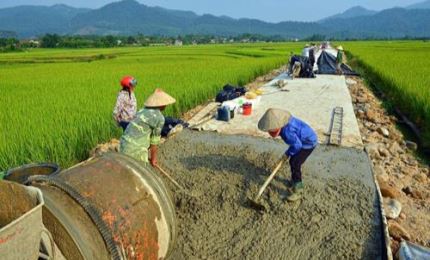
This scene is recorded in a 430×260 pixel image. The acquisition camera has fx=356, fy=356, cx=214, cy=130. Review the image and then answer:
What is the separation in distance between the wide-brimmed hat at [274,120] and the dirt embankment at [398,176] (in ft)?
4.82

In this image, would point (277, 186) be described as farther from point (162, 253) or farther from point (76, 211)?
point (76, 211)

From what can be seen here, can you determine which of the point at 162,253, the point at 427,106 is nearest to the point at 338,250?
the point at 162,253

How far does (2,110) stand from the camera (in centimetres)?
699

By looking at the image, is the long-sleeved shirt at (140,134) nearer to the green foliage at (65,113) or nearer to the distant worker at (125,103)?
the distant worker at (125,103)

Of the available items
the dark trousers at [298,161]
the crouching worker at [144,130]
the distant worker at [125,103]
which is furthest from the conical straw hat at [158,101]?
the dark trousers at [298,161]

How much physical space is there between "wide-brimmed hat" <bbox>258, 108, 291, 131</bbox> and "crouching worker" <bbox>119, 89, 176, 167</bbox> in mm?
1030

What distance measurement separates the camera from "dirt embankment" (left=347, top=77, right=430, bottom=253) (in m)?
3.65

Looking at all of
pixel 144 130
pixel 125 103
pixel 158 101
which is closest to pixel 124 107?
pixel 125 103

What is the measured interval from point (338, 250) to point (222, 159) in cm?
212

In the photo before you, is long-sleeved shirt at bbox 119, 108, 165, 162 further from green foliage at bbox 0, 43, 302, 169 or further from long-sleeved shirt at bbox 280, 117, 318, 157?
green foliage at bbox 0, 43, 302, 169

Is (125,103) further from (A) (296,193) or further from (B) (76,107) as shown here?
(B) (76,107)

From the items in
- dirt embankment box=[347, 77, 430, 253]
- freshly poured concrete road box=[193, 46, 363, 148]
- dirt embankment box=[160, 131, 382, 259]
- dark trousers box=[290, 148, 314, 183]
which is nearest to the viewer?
dirt embankment box=[160, 131, 382, 259]

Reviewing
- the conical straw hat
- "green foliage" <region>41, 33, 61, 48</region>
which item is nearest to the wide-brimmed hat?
the conical straw hat

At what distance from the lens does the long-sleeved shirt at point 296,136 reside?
3662mm
